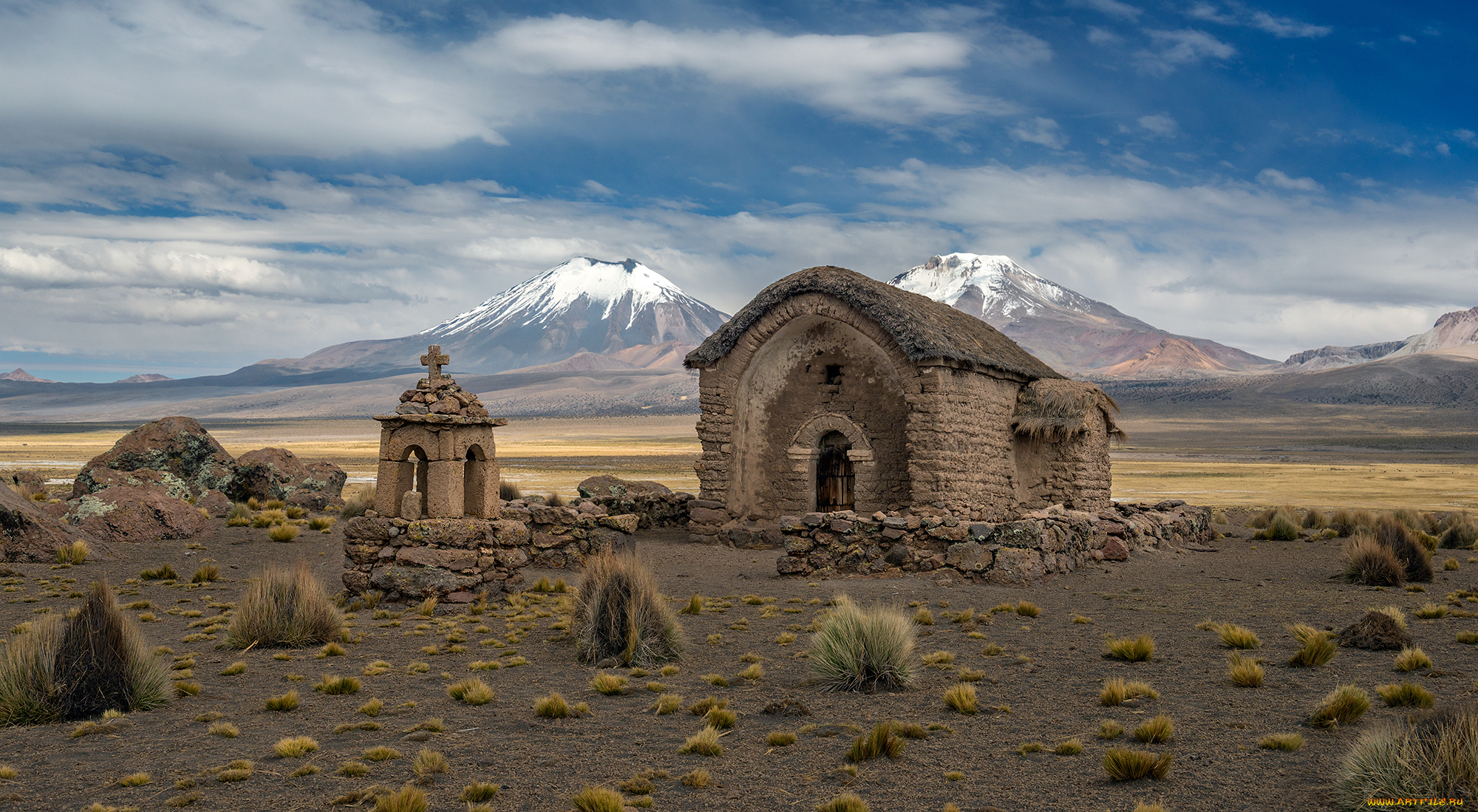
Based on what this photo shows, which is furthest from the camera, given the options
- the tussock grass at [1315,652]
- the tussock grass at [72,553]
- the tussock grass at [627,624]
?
the tussock grass at [72,553]

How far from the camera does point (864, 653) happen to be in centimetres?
809

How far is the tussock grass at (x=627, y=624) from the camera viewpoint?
30.1 feet

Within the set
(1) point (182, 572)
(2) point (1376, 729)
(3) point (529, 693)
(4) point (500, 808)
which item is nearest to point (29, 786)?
(4) point (500, 808)

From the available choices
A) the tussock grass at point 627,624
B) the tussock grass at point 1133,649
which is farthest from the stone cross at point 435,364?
the tussock grass at point 1133,649

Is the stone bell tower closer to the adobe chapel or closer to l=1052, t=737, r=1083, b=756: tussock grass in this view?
the adobe chapel

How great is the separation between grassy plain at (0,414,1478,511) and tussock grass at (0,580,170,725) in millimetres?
25425

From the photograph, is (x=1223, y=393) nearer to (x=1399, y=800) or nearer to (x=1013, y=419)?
(x=1013, y=419)

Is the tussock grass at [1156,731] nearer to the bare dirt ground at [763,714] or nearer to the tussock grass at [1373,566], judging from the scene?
the bare dirt ground at [763,714]

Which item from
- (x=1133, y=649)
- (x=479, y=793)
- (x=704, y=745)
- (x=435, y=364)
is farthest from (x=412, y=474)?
(x=1133, y=649)

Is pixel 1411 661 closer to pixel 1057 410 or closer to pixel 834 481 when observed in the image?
pixel 1057 410

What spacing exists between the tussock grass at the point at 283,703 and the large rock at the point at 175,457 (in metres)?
15.8

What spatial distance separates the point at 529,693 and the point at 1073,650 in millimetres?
5109

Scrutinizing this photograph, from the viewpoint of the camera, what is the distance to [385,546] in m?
12.7

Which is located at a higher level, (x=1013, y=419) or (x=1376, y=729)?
(x=1013, y=419)
